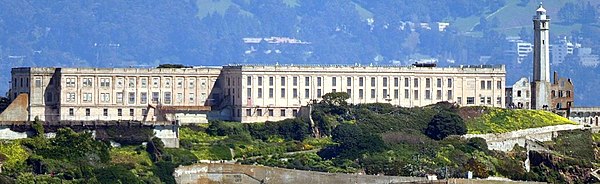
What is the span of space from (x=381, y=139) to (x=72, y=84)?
18.9 meters

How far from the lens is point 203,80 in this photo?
13375cm

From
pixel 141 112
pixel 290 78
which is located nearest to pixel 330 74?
pixel 290 78

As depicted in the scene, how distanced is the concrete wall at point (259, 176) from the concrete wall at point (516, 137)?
53.8 feet

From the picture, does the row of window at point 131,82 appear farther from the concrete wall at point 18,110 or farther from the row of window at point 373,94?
the row of window at point 373,94

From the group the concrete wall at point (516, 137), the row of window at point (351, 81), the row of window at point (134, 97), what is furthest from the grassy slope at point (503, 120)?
the row of window at point (134, 97)

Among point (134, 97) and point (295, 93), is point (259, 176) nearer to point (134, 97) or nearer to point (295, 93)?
point (295, 93)

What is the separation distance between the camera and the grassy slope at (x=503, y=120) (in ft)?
431

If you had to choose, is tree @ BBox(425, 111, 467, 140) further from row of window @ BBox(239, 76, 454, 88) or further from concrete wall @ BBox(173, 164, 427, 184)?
concrete wall @ BBox(173, 164, 427, 184)

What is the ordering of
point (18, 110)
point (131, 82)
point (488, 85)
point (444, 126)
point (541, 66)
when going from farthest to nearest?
point (541, 66), point (488, 85), point (131, 82), point (444, 126), point (18, 110)

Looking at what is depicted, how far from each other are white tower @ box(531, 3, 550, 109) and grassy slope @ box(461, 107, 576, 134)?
5.69 metres

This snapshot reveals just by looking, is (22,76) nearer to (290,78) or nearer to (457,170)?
(290,78)

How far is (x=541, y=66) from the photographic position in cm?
14562

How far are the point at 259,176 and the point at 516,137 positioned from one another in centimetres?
2256

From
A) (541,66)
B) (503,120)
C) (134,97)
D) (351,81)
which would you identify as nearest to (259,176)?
(134,97)
